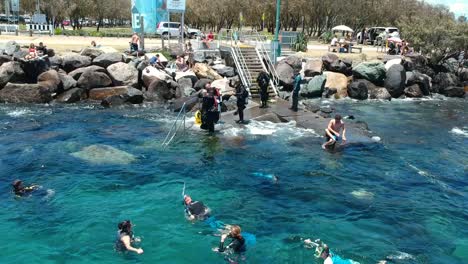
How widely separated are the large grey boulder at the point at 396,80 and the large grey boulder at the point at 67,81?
833 inches

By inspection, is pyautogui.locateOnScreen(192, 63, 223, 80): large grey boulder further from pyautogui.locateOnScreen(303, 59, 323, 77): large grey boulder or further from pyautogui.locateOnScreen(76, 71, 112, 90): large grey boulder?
pyautogui.locateOnScreen(303, 59, 323, 77): large grey boulder

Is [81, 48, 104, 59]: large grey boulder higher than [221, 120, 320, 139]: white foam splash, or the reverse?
[81, 48, 104, 59]: large grey boulder

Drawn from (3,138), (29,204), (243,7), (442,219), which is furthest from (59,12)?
(442,219)

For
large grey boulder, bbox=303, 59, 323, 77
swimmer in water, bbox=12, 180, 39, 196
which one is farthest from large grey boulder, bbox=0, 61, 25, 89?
large grey boulder, bbox=303, 59, 323, 77

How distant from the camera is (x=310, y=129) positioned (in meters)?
21.3

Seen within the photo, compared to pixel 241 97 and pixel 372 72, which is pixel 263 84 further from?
pixel 372 72

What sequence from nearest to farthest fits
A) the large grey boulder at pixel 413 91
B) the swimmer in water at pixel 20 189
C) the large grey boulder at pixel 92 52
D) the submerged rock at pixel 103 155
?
the swimmer in water at pixel 20 189, the submerged rock at pixel 103 155, the large grey boulder at pixel 92 52, the large grey boulder at pixel 413 91

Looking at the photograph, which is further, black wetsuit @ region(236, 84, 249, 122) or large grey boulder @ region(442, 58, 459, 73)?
large grey boulder @ region(442, 58, 459, 73)

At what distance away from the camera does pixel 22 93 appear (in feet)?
86.5

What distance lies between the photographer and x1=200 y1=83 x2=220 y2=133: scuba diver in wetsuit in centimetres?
1950

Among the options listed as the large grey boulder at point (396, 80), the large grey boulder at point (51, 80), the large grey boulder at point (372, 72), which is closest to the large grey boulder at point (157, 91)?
the large grey boulder at point (51, 80)

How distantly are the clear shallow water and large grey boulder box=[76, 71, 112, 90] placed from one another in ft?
18.1

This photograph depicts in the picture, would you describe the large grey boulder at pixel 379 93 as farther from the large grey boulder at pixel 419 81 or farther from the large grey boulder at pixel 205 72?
the large grey boulder at pixel 205 72

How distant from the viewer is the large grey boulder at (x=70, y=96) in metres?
27.1
